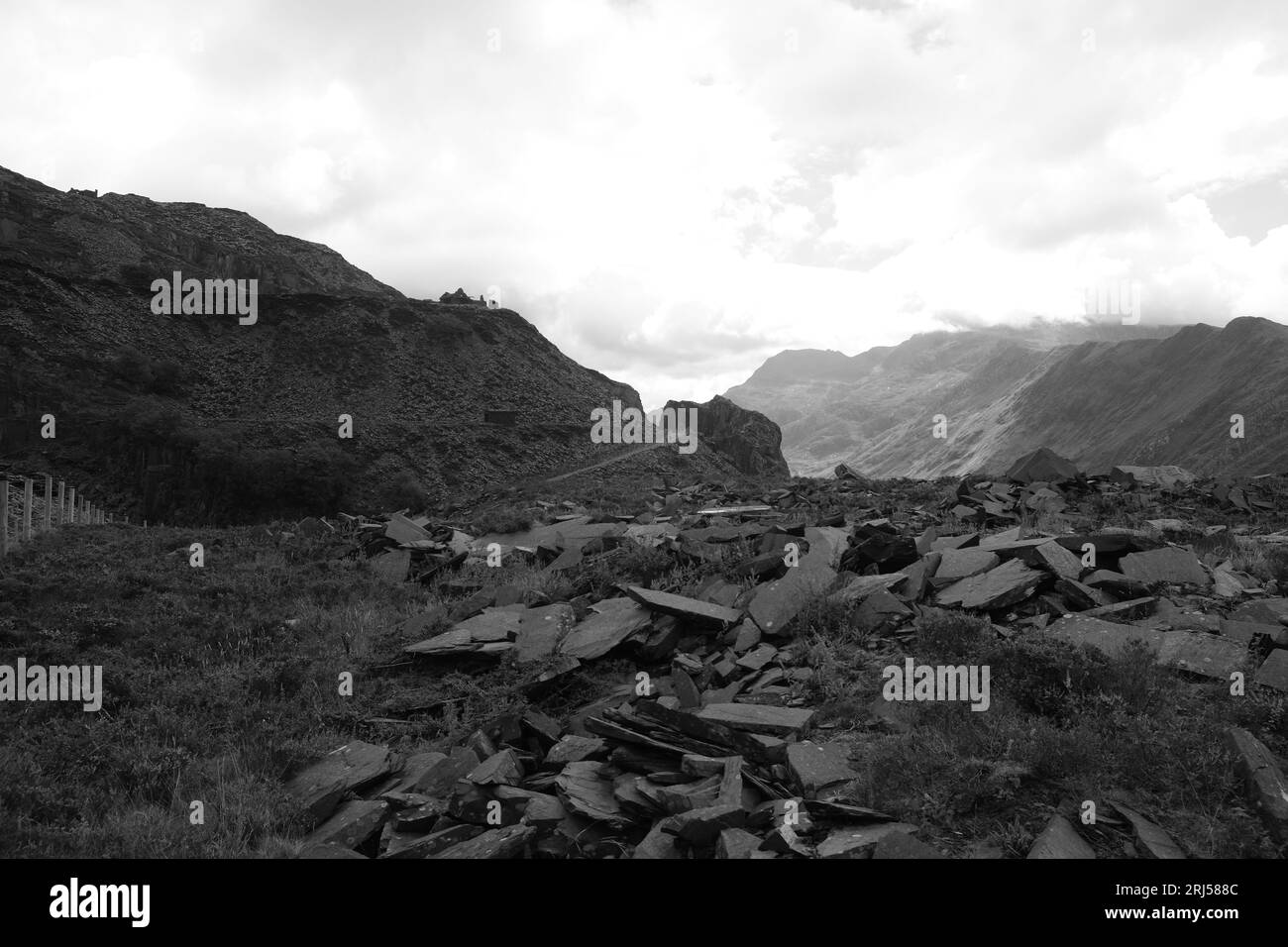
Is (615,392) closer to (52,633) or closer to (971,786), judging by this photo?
(52,633)

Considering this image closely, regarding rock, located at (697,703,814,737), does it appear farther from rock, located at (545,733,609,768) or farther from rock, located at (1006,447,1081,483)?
rock, located at (1006,447,1081,483)

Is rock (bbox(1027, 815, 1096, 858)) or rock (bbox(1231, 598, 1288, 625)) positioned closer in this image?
rock (bbox(1027, 815, 1096, 858))

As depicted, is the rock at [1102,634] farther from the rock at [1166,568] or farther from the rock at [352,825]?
the rock at [352,825]

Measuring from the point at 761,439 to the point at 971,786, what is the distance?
1608 inches

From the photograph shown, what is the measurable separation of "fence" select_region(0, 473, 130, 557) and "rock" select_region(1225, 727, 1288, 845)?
1585 centimetres

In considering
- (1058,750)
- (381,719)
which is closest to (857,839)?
(1058,750)

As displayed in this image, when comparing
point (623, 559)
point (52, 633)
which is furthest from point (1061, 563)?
point (52, 633)

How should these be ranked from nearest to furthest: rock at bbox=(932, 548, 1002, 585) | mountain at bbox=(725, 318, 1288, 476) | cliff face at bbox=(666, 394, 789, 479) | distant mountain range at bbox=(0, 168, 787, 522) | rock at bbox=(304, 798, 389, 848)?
rock at bbox=(304, 798, 389, 848), rock at bbox=(932, 548, 1002, 585), distant mountain range at bbox=(0, 168, 787, 522), cliff face at bbox=(666, 394, 789, 479), mountain at bbox=(725, 318, 1288, 476)

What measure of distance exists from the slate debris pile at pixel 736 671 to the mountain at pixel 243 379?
66.0 ft

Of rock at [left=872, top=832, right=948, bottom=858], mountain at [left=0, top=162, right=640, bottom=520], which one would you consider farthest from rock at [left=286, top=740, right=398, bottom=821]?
mountain at [left=0, top=162, right=640, bottom=520]

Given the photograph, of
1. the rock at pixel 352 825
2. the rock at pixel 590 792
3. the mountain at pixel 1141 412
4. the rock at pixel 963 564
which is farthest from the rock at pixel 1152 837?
the mountain at pixel 1141 412

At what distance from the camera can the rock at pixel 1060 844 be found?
3.78m

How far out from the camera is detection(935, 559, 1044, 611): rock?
718 centimetres
